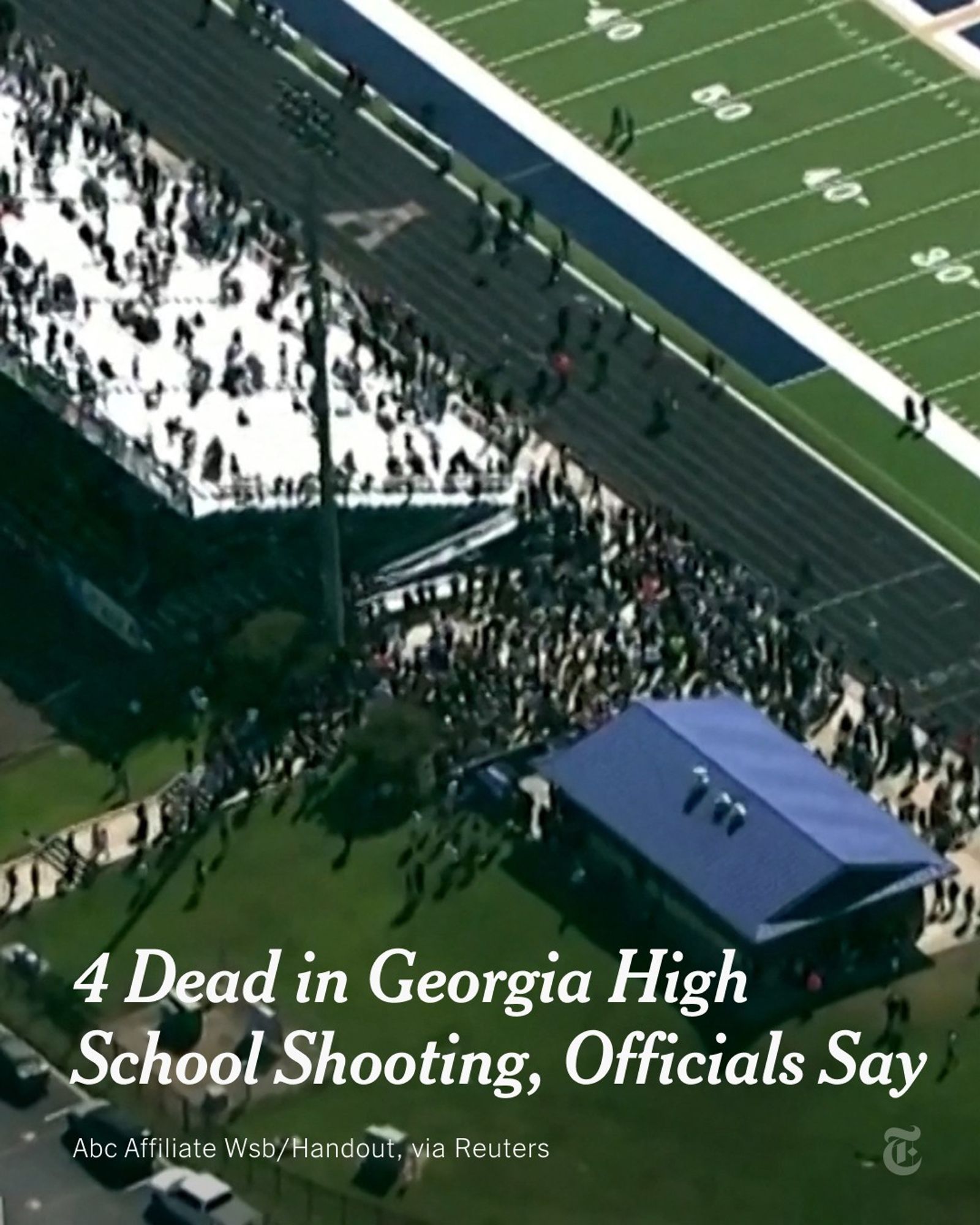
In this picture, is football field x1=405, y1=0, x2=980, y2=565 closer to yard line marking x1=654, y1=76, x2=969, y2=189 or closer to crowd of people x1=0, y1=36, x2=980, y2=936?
yard line marking x1=654, y1=76, x2=969, y2=189

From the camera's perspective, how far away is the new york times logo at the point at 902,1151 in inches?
4727

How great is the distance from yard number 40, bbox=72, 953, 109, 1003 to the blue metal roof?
11.3 meters

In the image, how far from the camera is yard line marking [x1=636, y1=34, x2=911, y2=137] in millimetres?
158625

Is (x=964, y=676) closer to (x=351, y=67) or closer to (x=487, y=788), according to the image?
(x=487, y=788)

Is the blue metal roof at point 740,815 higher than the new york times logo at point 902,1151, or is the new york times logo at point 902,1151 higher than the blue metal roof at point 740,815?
the blue metal roof at point 740,815

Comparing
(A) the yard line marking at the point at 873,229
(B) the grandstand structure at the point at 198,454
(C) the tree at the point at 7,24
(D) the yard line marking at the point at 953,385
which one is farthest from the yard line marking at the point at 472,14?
(D) the yard line marking at the point at 953,385

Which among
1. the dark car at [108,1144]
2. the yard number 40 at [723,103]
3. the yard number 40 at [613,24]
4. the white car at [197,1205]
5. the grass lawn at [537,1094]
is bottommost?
the grass lawn at [537,1094]

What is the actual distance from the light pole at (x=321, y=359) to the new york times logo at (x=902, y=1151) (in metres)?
21.2

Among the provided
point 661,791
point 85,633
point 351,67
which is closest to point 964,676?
point 661,791

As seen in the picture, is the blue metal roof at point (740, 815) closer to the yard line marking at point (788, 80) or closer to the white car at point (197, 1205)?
the white car at point (197, 1205)

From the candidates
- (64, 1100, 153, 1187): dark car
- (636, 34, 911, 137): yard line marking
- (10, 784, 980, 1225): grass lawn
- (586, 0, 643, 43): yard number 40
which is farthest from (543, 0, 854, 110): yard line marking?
(64, 1100, 153, 1187): dark car

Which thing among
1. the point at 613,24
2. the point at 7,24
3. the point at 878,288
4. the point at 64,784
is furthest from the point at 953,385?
the point at 7,24

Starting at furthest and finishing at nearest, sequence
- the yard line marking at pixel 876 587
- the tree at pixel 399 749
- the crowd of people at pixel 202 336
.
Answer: the crowd of people at pixel 202 336 → the yard line marking at pixel 876 587 → the tree at pixel 399 749

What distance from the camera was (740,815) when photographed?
127188mm
